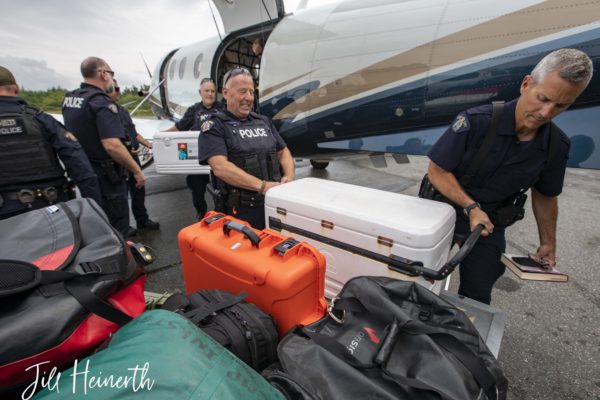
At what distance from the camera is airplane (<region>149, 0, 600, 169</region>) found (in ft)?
8.00

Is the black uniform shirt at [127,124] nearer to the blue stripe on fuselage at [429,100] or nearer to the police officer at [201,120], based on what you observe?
the police officer at [201,120]

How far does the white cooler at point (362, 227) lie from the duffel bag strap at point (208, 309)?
1.95 ft

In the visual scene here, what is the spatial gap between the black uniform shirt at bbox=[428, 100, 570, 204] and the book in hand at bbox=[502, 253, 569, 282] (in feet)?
1.11

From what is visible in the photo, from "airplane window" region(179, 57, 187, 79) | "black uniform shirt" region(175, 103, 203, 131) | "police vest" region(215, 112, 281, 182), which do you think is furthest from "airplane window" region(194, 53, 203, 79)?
"police vest" region(215, 112, 281, 182)

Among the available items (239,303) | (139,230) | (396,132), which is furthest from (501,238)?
(139,230)

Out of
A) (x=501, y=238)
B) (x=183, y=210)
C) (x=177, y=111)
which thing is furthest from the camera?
(x=177, y=111)

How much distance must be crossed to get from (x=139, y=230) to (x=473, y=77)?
4.21m

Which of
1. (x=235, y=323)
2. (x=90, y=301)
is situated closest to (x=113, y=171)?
(x=90, y=301)

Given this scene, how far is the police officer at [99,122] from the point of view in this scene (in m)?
2.85

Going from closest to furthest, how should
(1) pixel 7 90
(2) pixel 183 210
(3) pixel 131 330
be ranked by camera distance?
1. (3) pixel 131 330
2. (1) pixel 7 90
3. (2) pixel 183 210

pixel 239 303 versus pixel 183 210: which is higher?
pixel 239 303

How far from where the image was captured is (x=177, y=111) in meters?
7.77

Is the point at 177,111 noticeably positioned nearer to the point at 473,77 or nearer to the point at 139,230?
the point at 139,230

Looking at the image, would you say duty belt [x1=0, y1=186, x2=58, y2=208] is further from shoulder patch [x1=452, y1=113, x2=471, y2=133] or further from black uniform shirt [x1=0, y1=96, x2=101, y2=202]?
shoulder patch [x1=452, y1=113, x2=471, y2=133]
